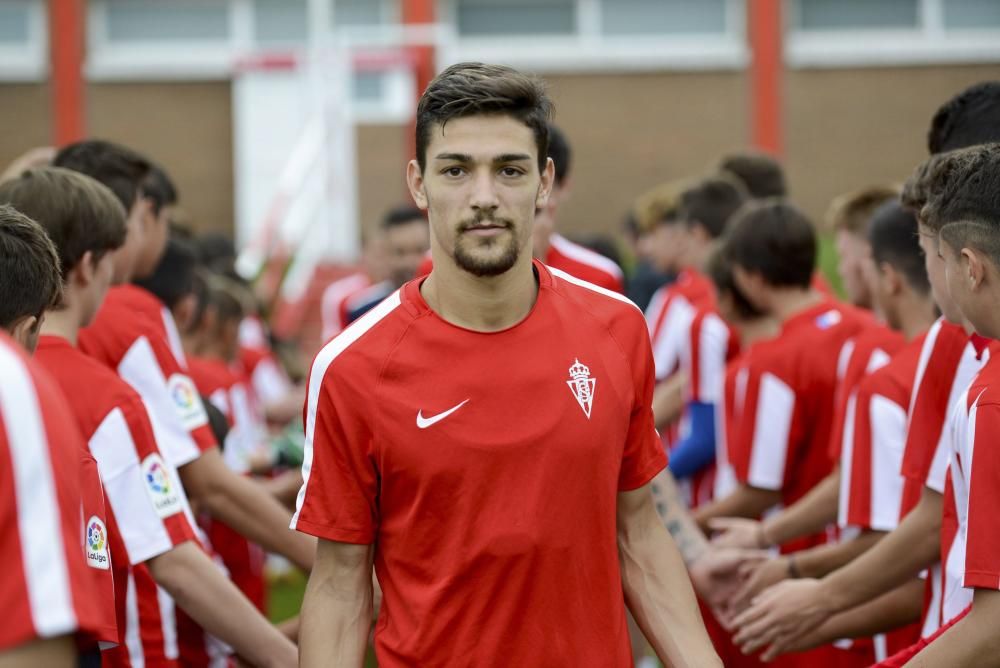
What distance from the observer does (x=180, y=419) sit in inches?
149

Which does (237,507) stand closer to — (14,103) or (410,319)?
(410,319)

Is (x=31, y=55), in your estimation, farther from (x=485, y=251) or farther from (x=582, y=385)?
(x=582, y=385)

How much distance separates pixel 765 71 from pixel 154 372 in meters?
19.3

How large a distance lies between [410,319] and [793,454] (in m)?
2.67

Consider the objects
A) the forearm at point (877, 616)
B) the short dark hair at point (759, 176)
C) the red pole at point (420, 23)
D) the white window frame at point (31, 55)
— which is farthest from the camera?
the white window frame at point (31, 55)

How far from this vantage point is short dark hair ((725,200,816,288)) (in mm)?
5297

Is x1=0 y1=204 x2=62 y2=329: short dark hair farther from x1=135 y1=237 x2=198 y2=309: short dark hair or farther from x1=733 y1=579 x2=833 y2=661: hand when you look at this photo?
x1=135 y1=237 x2=198 y2=309: short dark hair

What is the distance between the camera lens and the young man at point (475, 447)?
8.95 ft

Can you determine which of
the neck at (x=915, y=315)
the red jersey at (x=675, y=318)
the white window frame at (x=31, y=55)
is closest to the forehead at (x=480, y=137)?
the neck at (x=915, y=315)

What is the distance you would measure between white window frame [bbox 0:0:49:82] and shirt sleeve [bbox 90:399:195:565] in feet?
69.0

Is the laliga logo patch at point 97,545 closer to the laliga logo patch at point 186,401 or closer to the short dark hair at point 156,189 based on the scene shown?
the laliga logo patch at point 186,401

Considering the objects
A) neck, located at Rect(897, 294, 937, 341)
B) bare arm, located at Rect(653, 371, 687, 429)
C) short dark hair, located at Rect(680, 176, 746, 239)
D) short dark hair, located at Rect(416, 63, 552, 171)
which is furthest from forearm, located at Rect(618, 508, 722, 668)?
short dark hair, located at Rect(680, 176, 746, 239)

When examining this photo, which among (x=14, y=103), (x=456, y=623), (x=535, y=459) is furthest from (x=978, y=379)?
(x=14, y=103)

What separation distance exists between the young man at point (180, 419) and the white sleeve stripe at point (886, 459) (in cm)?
172
